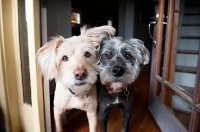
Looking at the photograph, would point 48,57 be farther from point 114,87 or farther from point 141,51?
point 141,51

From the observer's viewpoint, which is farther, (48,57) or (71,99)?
(71,99)

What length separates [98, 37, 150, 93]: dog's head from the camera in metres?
0.88

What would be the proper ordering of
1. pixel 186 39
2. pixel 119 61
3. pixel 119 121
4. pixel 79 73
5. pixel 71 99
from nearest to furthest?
pixel 79 73 < pixel 119 61 < pixel 71 99 < pixel 186 39 < pixel 119 121

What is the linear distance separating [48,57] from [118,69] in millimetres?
380

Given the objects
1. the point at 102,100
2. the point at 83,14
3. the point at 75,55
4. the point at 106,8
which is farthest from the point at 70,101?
the point at 106,8

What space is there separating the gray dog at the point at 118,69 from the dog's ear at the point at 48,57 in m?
0.26

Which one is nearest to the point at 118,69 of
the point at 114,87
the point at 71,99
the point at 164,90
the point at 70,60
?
the point at 114,87

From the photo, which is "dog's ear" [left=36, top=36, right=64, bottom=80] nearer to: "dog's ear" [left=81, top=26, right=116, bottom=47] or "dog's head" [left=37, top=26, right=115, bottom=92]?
"dog's head" [left=37, top=26, right=115, bottom=92]

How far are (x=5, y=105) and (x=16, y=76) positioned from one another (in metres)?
0.21

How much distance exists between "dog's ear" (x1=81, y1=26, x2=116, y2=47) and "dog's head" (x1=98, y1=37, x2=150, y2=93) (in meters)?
0.03

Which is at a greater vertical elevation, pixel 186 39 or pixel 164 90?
pixel 186 39

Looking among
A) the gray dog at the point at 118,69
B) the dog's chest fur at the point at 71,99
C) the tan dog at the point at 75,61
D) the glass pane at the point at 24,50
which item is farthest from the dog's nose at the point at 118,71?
the glass pane at the point at 24,50

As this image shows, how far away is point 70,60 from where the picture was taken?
Result: 33.9 inches

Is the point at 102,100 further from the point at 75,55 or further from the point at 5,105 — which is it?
the point at 5,105
